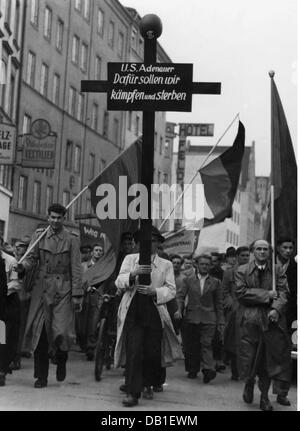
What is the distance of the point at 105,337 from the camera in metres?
9.55

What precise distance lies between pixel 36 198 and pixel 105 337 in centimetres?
1591

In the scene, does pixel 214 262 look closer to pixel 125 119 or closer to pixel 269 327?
pixel 269 327

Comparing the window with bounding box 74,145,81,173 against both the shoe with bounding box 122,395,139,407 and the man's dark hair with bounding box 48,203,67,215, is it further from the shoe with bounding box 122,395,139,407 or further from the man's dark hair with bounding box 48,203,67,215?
the shoe with bounding box 122,395,139,407

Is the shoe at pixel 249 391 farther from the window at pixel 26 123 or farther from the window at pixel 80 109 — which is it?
the window at pixel 26 123

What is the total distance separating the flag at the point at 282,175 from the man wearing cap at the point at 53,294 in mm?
2152

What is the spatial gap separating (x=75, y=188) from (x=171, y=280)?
13.4 metres

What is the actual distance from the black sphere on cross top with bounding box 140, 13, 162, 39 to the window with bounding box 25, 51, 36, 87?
16939 mm

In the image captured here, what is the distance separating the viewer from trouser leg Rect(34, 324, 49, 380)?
865cm

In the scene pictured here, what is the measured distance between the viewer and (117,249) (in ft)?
35.1

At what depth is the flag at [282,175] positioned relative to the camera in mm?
8852

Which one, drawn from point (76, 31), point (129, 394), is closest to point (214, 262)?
point (129, 394)

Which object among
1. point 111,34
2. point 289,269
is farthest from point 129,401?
point 111,34

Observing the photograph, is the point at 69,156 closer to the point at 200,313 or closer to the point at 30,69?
the point at 30,69

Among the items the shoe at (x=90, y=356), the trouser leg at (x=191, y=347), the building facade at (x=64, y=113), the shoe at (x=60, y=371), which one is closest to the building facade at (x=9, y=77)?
the building facade at (x=64, y=113)
